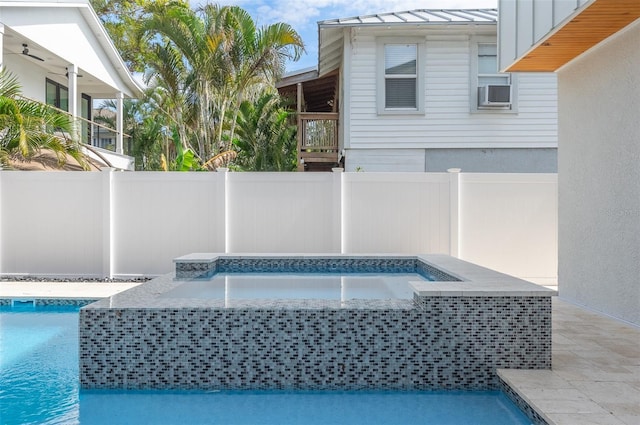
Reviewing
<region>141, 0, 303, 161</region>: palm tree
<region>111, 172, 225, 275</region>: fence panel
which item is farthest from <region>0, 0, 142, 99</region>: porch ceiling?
<region>111, 172, 225, 275</region>: fence panel

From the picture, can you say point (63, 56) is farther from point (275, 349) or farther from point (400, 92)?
point (275, 349)

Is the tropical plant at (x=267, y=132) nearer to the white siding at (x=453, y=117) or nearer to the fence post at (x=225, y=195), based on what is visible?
the white siding at (x=453, y=117)

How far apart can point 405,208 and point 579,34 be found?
402 centimetres

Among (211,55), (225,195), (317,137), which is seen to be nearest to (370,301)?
(225,195)

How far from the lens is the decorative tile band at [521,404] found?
3711 mm

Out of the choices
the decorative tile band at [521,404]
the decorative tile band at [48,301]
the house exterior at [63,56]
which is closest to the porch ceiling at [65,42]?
the house exterior at [63,56]

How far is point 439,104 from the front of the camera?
12.0m

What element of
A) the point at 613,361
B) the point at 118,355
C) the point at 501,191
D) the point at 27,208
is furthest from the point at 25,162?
the point at 613,361

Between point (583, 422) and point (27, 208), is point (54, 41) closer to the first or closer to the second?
point (27, 208)

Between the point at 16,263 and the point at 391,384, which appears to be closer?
the point at 391,384

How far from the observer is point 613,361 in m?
4.76

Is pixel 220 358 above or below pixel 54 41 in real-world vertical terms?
below

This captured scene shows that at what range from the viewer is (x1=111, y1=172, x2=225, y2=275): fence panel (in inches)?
377

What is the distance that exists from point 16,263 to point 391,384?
7799 millimetres
